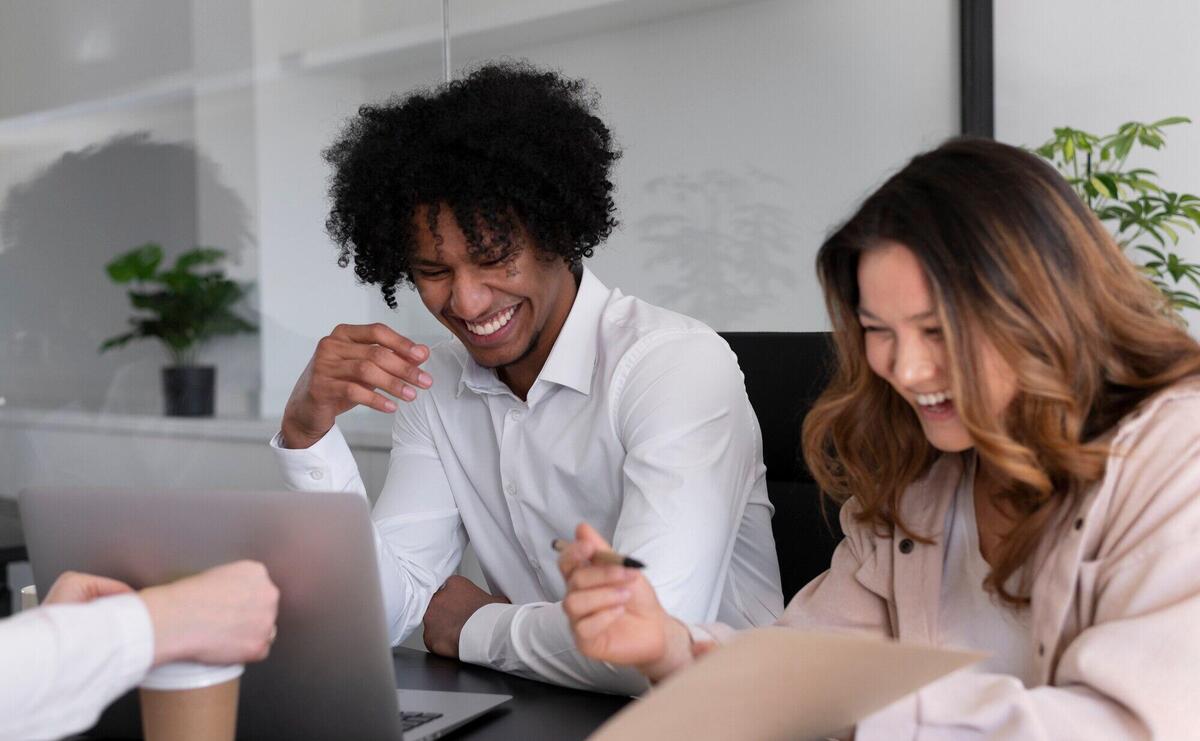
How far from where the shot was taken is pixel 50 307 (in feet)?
8.05

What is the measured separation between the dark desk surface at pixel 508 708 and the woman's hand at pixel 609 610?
0.09 m

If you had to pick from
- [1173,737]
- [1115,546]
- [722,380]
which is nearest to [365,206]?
[722,380]

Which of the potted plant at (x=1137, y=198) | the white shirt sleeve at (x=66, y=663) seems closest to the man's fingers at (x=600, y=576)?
the white shirt sleeve at (x=66, y=663)

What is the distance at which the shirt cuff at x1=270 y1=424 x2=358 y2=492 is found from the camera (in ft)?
5.56

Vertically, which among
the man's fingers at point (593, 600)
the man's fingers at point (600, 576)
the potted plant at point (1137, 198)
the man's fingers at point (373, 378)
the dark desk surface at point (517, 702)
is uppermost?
the potted plant at point (1137, 198)

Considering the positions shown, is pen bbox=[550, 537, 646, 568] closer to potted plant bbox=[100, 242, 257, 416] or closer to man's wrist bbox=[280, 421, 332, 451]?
man's wrist bbox=[280, 421, 332, 451]

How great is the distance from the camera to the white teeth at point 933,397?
3.88 feet

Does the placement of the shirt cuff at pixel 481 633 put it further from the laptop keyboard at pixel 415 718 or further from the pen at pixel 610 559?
the pen at pixel 610 559

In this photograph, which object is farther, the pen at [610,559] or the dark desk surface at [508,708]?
the dark desk surface at [508,708]

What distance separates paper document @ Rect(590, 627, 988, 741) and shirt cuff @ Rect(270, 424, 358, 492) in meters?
0.93

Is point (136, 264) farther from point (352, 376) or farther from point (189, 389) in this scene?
point (352, 376)

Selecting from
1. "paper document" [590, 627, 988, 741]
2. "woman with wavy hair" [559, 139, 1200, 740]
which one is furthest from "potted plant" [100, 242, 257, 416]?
"paper document" [590, 627, 988, 741]

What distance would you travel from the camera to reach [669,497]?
1.44 metres

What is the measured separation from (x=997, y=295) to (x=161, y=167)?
1.99 m
